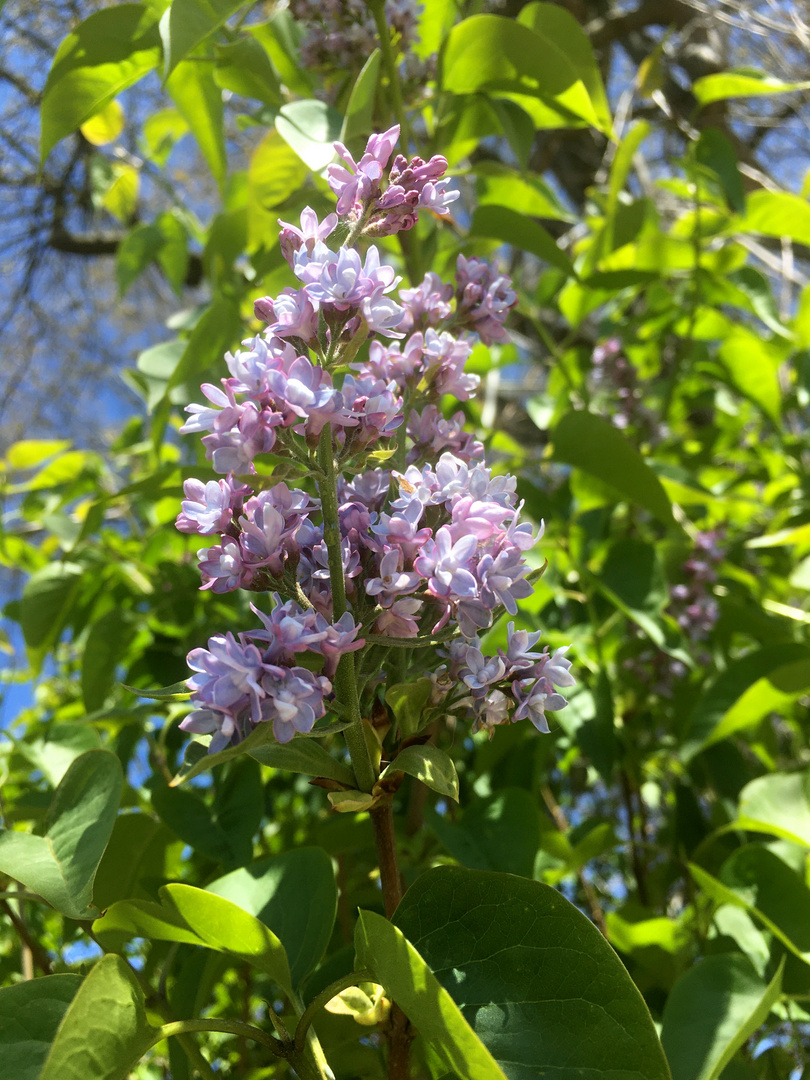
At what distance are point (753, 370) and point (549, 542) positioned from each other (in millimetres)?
420

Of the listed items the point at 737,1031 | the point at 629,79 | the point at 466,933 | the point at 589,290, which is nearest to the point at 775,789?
the point at 737,1031

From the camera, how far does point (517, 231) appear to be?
81 centimetres

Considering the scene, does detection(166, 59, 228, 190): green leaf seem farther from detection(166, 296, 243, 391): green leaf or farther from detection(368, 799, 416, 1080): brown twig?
detection(368, 799, 416, 1080): brown twig

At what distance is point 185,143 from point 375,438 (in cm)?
266

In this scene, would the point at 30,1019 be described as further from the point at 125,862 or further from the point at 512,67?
the point at 512,67

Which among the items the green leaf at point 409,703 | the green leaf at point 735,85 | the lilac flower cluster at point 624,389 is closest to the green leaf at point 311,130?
the green leaf at point 409,703

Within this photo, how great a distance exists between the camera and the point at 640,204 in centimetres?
101

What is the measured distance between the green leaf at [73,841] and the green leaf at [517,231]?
57 cm

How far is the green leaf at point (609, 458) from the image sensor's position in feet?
2.36

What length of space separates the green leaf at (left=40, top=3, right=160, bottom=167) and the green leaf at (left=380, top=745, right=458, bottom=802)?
1.70 feet

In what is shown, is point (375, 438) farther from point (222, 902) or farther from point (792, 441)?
point (792, 441)

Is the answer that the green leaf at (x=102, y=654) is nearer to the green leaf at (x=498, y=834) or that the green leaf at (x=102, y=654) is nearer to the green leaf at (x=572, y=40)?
the green leaf at (x=498, y=834)

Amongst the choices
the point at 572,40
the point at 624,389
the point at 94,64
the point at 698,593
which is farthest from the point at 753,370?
the point at 94,64

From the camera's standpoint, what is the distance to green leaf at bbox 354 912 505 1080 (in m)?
0.35
